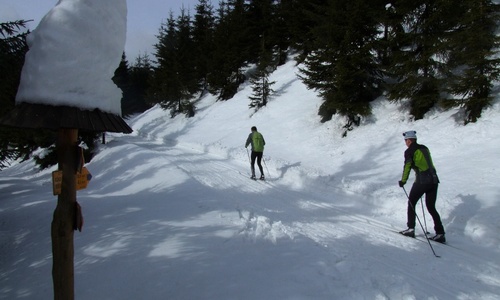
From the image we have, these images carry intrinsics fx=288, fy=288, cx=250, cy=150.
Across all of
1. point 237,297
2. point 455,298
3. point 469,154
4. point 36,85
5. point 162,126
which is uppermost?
point 162,126

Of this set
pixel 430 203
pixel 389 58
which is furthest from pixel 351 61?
pixel 430 203

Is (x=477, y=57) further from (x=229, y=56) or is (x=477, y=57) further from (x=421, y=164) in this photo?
(x=229, y=56)

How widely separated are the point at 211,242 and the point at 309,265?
169 cm

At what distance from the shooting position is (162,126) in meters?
34.5

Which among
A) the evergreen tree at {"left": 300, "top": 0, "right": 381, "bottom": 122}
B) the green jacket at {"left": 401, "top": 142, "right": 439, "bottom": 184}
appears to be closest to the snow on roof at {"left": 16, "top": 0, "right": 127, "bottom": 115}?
the green jacket at {"left": 401, "top": 142, "right": 439, "bottom": 184}

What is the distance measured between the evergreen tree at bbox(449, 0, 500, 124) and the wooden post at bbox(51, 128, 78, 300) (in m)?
12.4

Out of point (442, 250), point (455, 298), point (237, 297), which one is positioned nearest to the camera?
point (237, 297)

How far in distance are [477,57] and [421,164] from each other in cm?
695

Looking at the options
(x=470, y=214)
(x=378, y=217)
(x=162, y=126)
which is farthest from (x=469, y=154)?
(x=162, y=126)

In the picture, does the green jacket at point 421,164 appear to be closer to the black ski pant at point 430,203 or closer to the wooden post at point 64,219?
the black ski pant at point 430,203

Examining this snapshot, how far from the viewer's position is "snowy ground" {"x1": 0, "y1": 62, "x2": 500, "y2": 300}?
13.0 ft

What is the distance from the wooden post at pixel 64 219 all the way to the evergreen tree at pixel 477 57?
12.4 meters

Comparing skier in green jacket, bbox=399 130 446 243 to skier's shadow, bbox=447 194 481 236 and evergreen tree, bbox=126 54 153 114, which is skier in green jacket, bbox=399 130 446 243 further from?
evergreen tree, bbox=126 54 153 114

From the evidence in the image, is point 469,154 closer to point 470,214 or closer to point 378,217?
point 470,214
